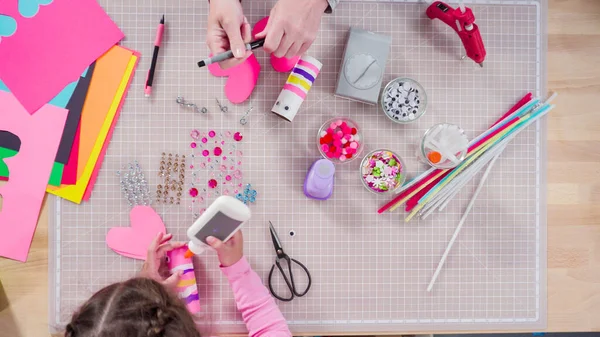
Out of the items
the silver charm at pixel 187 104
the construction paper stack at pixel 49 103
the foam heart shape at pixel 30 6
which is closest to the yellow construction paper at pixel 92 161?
the construction paper stack at pixel 49 103

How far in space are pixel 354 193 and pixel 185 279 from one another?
368 millimetres

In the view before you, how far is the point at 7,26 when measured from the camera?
907 millimetres

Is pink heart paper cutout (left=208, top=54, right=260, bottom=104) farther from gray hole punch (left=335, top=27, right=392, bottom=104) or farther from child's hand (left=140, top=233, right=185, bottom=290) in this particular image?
child's hand (left=140, top=233, right=185, bottom=290)

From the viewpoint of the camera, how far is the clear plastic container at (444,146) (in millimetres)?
904

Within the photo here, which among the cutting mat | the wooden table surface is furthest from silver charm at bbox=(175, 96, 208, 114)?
the wooden table surface

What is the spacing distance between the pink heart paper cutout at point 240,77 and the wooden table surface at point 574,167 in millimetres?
601

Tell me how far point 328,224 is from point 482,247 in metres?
0.32

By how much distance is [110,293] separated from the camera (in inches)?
29.7

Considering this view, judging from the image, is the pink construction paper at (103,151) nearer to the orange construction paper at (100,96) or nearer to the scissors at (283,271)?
the orange construction paper at (100,96)

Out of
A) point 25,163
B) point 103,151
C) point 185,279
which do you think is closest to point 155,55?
point 103,151

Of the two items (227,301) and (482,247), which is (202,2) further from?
(482,247)

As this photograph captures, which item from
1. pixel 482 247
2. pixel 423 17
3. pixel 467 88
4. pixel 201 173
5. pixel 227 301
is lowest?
pixel 227 301

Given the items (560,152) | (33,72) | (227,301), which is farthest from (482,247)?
(33,72)

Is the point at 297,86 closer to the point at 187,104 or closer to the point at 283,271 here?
the point at 187,104
